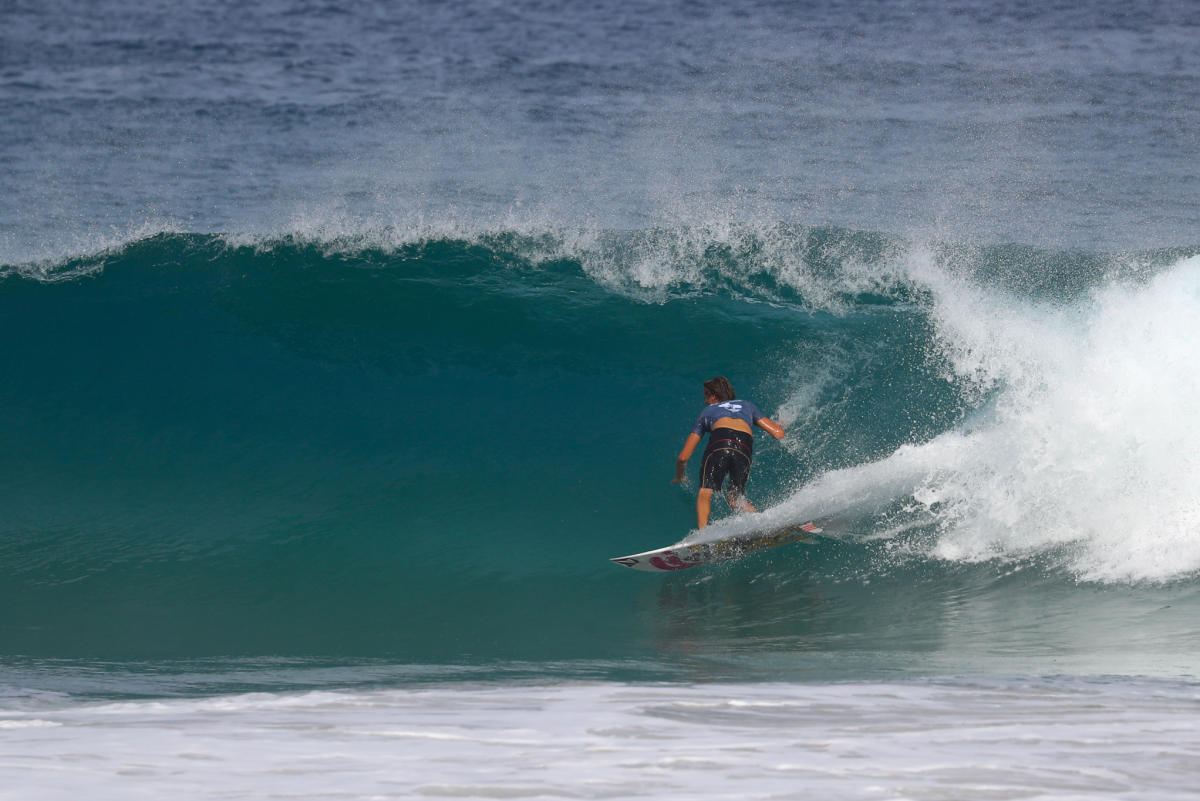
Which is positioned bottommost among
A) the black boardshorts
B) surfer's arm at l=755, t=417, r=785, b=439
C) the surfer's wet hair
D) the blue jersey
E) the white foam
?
the white foam

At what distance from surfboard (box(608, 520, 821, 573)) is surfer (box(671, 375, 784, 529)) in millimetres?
314

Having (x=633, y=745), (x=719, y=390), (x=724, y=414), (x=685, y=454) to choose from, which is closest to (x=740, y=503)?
(x=685, y=454)

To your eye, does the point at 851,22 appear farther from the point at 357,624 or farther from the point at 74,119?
the point at 357,624

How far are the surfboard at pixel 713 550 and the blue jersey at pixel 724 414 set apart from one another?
776mm

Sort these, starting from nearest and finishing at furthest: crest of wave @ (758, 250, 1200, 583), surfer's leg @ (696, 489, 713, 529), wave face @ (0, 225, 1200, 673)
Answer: wave face @ (0, 225, 1200, 673) < crest of wave @ (758, 250, 1200, 583) < surfer's leg @ (696, 489, 713, 529)

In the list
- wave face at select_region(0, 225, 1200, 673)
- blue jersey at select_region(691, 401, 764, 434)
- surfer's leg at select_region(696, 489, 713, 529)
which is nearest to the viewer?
wave face at select_region(0, 225, 1200, 673)

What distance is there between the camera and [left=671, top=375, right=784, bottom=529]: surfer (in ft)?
21.6

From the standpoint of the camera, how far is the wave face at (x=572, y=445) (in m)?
5.72

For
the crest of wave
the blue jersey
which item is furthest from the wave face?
the blue jersey

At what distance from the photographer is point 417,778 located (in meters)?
2.69

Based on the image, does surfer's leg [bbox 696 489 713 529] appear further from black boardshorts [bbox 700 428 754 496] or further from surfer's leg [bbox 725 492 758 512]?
surfer's leg [bbox 725 492 758 512]

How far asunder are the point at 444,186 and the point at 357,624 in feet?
65.3

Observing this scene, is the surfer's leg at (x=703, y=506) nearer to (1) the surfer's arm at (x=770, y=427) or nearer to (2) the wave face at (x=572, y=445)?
(2) the wave face at (x=572, y=445)

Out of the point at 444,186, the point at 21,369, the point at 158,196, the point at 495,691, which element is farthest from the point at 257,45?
the point at 495,691
